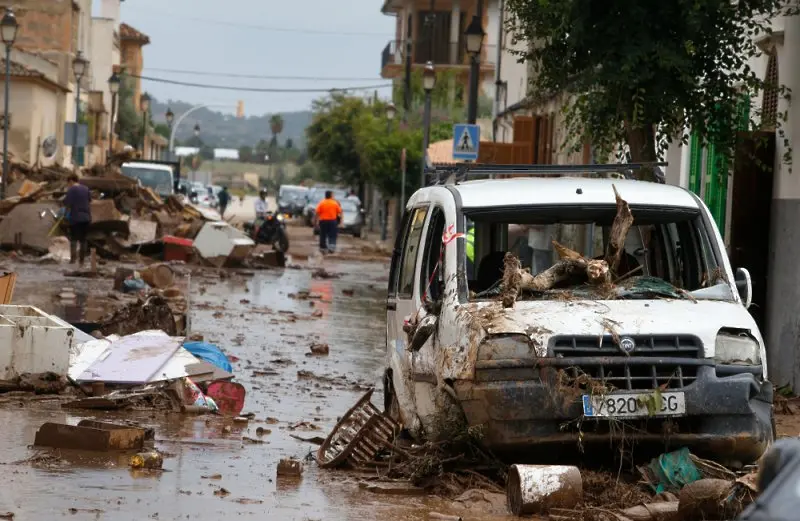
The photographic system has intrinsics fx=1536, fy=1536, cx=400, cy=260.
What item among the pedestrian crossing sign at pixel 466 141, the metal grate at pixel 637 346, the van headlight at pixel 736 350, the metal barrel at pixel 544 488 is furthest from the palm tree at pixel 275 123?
the metal barrel at pixel 544 488

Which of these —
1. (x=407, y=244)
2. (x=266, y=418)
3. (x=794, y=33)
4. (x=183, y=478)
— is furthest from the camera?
(x=794, y=33)

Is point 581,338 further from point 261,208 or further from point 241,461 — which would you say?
point 261,208

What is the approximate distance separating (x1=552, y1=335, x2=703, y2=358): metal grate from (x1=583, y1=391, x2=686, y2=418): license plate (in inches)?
9.4

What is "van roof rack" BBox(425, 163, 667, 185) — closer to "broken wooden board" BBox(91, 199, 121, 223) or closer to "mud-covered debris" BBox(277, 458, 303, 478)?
"mud-covered debris" BBox(277, 458, 303, 478)

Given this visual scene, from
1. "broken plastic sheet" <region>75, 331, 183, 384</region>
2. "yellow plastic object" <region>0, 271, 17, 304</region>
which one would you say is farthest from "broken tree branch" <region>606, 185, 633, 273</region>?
"yellow plastic object" <region>0, 271, 17, 304</region>

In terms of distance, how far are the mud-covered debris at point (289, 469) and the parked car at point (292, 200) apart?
6456cm

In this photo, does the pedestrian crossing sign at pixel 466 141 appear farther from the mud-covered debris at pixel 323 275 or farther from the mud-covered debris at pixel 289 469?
the mud-covered debris at pixel 289 469

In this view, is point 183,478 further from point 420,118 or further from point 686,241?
point 420,118

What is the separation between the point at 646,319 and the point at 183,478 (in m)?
2.87

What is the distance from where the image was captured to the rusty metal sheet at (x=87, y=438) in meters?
9.70

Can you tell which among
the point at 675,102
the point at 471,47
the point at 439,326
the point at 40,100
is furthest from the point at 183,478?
the point at 40,100

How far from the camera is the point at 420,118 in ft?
204

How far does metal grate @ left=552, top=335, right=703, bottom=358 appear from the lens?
8375 mm

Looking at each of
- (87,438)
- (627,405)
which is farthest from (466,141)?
(627,405)
